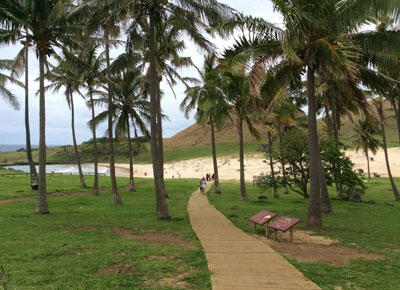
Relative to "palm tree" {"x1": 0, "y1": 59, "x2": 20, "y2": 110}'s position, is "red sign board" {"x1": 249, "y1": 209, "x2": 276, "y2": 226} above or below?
below

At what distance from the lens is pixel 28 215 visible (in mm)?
12648

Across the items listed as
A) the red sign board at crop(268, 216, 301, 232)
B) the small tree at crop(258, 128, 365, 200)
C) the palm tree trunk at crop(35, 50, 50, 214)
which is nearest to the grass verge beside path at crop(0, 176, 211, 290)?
the palm tree trunk at crop(35, 50, 50, 214)

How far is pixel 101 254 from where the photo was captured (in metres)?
6.86

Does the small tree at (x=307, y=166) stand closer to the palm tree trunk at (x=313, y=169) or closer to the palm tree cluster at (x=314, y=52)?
the palm tree cluster at (x=314, y=52)

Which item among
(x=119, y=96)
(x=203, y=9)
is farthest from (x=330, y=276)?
(x=119, y=96)

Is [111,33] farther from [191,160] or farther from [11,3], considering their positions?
[191,160]

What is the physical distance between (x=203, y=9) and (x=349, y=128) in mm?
117081

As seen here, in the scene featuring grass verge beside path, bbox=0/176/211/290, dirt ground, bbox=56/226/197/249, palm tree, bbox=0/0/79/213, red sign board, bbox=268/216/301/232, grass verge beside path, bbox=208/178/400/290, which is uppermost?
palm tree, bbox=0/0/79/213

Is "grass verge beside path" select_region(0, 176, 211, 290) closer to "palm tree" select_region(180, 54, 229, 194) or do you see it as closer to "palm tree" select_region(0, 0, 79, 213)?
"palm tree" select_region(0, 0, 79, 213)

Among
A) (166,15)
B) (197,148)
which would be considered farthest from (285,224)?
(197,148)

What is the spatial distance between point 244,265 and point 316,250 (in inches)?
102

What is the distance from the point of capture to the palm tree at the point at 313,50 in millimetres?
→ 8961

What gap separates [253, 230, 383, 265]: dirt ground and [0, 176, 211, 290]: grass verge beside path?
7.07 ft

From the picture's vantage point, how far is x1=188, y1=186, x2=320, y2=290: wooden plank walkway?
5.00 meters
